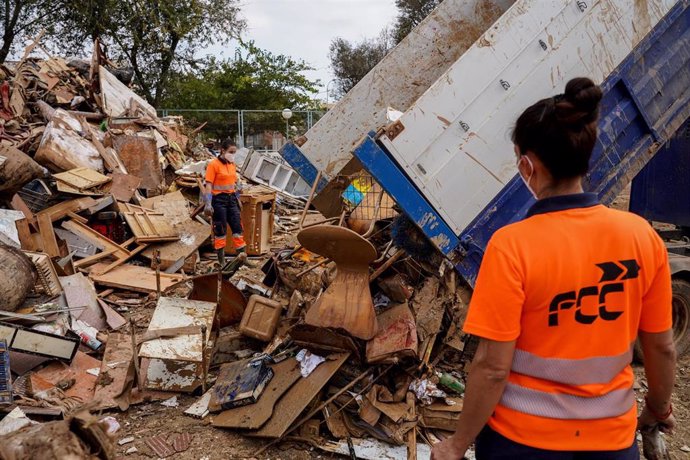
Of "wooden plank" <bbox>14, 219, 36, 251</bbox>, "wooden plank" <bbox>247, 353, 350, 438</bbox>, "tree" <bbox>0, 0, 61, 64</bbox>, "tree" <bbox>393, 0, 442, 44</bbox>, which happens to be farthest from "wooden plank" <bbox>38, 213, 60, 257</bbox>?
"tree" <bbox>393, 0, 442, 44</bbox>

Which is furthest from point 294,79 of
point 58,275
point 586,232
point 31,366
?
point 586,232

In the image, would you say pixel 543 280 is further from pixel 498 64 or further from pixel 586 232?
pixel 498 64

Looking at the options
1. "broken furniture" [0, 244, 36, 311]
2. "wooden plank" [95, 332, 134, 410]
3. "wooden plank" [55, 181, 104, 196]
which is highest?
"wooden plank" [55, 181, 104, 196]

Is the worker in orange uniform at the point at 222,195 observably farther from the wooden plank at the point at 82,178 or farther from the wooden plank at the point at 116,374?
the wooden plank at the point at 116,374

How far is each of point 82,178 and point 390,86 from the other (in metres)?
4.76

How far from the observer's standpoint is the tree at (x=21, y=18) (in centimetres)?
1861

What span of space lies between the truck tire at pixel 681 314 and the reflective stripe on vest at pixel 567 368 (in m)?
3.53

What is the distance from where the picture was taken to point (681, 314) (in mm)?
4484

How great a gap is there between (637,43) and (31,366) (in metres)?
5.05

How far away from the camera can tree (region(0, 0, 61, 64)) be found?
18609 millimetres

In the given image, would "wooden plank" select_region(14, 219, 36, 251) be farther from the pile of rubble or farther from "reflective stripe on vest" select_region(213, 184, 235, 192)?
"reflective stripe on vest" select_region(213, 184, 235, 192)

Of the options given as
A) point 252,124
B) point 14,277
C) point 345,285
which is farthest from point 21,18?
point 345,285

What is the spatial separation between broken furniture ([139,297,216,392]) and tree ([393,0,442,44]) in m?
25.3

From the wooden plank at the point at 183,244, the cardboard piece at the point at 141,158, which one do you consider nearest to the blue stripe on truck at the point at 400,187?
the wooden plank at the point at 183,244
